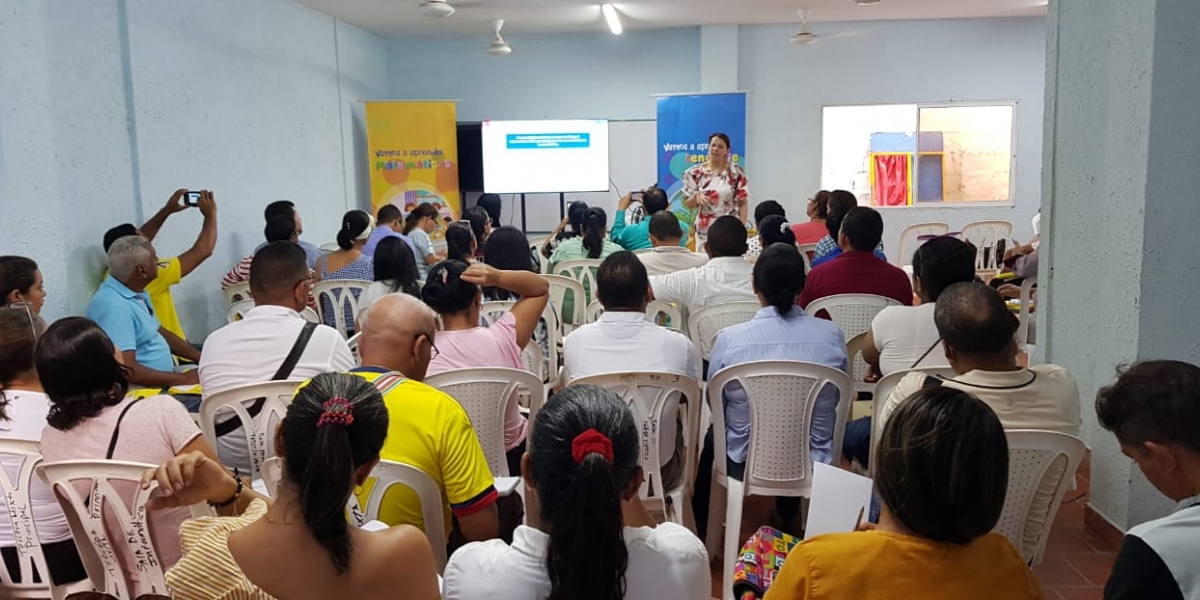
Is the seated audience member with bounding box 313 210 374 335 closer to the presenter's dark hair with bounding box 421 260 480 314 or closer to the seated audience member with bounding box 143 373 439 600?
the presenter's dark hair with bounding box 421 260 480 314

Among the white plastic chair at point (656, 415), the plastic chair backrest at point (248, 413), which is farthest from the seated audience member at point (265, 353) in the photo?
the white plastic chair at point (656, 415)

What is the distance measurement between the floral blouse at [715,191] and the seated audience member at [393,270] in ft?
11.1

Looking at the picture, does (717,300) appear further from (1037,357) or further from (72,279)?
(72,279)

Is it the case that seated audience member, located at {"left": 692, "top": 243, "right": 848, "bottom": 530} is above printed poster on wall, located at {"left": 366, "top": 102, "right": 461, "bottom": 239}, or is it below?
below

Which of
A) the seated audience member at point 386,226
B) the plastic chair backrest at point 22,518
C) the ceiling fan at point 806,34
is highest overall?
the ceiling fan at point 806,34

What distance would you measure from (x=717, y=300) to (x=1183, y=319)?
192 cm

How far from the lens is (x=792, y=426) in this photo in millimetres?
2711

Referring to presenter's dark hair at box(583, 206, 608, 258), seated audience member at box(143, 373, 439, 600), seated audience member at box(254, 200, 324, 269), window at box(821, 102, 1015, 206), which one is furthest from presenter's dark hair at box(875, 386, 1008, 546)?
window at box(821, 102, 1015, 206)

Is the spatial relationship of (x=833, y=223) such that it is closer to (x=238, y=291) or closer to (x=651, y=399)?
(x=651, y=399)

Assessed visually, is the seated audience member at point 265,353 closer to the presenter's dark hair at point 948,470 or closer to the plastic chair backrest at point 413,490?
the plastic chair backrest at point 413,490

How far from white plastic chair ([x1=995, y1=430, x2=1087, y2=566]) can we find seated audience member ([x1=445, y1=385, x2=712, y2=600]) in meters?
1.04

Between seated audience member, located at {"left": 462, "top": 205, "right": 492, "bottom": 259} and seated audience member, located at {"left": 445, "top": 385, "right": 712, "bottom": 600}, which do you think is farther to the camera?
seated audience member, located at {"left": 462, "top": 205, "right": 492, "bottom": 259}

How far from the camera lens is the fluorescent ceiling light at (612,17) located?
828 cm

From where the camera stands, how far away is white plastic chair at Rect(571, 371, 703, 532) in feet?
8.63
